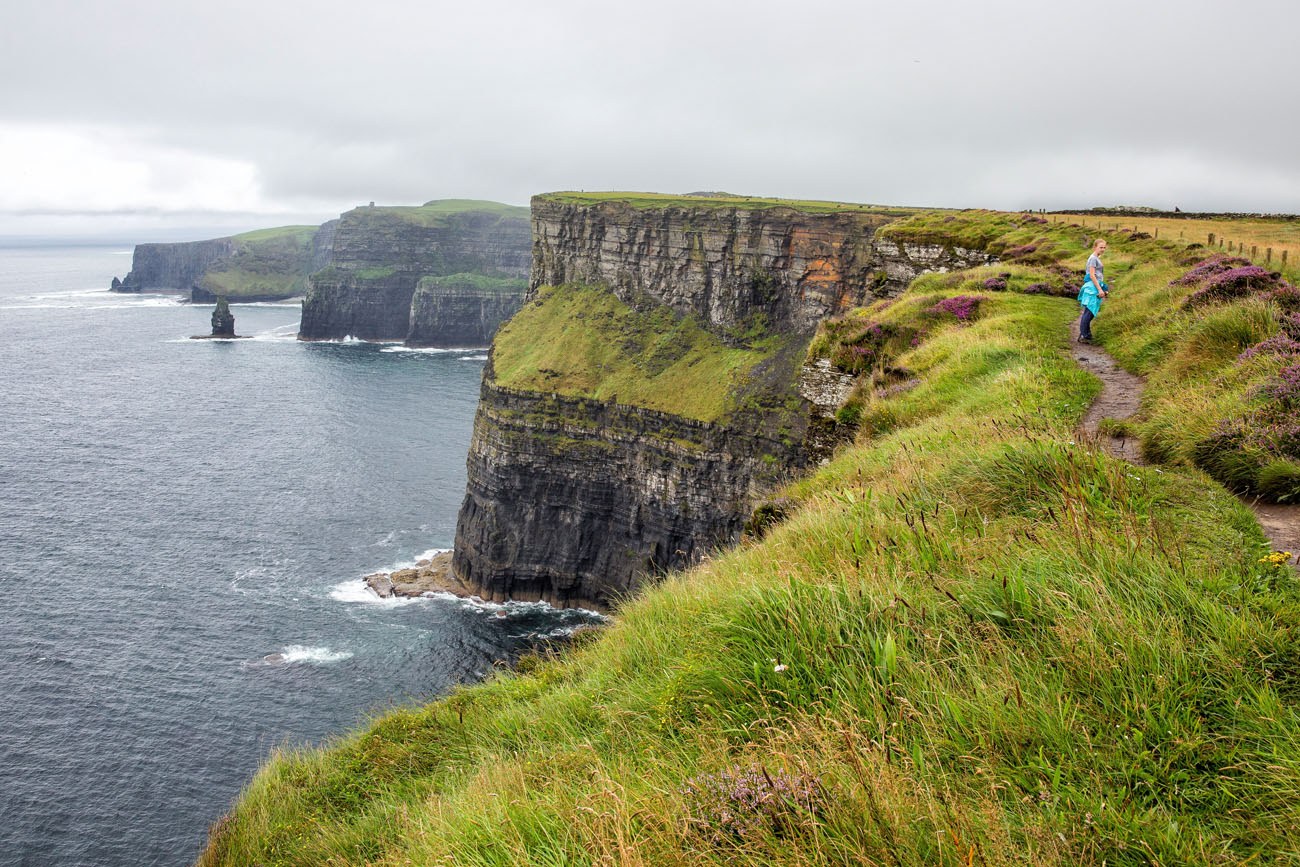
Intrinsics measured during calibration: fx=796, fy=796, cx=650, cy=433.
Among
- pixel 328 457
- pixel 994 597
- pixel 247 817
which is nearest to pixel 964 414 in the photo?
pixel 994 597

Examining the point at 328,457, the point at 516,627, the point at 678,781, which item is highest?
the point at 678,781

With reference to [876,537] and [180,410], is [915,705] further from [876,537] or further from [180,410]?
[180,410]

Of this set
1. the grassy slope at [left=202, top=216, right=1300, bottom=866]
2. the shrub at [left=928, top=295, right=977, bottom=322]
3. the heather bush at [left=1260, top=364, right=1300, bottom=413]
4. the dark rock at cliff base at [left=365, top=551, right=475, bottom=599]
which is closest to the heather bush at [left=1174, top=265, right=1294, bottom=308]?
the shrub at [left=928, top=295, right=977, bottom=322]

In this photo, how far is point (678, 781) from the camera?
5.40m

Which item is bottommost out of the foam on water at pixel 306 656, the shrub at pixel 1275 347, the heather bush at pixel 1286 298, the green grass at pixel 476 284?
the foam on water at pixel 306 656

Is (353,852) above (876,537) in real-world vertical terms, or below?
below

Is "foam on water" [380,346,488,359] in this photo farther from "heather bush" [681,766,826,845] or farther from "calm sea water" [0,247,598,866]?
"heather bush" [681,766,826,845]

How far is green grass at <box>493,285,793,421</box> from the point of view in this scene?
69.9m

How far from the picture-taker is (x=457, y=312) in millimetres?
186250

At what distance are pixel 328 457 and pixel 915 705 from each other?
3767 inches

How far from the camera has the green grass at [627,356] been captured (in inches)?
2751

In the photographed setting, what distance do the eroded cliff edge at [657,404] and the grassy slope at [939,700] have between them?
46370 mm

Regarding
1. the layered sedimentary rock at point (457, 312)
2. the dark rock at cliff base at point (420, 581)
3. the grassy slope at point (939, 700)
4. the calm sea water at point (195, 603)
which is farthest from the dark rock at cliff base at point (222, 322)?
the grassy slope at point (939, 700)

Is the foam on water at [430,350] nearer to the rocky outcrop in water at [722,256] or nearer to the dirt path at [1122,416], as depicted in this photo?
the rocky outcrop in water at [722,256]
